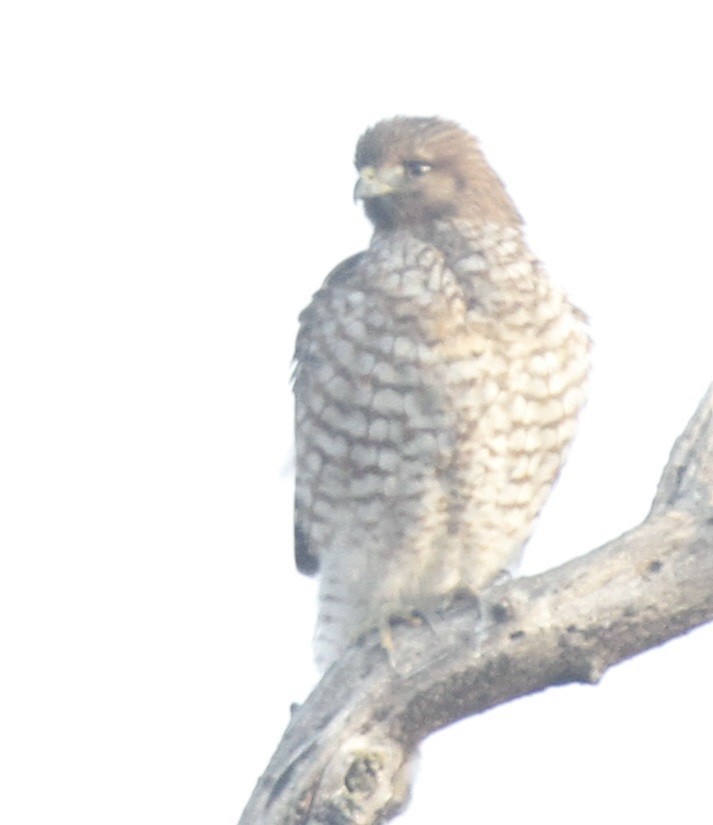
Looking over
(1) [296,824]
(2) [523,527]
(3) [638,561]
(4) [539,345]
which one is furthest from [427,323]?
(1) [296,824]

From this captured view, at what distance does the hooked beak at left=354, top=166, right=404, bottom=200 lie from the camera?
289 inches

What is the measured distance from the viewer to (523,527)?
7070mm

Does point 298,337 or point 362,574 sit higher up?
point 298,337

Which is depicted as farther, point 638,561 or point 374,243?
point 374,243

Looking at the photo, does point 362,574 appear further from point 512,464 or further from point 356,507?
point 512,464

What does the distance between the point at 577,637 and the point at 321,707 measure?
2.91ft

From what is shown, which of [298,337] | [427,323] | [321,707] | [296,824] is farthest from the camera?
[298,337]

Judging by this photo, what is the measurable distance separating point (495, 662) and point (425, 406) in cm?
125

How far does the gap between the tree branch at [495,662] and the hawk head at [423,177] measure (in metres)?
1.97

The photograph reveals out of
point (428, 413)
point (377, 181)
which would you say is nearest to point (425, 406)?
point (428, 413)

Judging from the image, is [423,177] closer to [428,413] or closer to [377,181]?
[377,181]

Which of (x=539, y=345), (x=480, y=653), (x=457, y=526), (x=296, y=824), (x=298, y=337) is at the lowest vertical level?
(x=296, y=824)

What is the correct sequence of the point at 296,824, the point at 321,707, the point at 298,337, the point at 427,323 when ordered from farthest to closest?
the point at 298,337
the point at 427,323
the point at 321,707
the point at 296,824

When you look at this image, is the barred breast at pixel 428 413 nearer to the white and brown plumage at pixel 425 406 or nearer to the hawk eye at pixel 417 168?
the white and brown plumage at pixel 425 406
